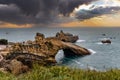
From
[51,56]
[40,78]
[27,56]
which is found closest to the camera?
[40,78]

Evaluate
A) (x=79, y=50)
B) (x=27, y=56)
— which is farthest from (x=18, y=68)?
(x=79, y=50)

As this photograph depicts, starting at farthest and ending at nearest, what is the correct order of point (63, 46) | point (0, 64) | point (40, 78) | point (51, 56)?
point (63, 46)
point (51, 56)
point (0, 64)
point (40, 78)

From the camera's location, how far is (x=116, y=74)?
46.5 feet

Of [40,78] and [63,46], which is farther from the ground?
[40,78]

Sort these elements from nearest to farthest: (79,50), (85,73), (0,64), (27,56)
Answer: (85,73), (0,64), (27,56), (79,50)

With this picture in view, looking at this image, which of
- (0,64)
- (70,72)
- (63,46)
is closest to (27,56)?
(0,64)

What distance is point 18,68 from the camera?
141 ft

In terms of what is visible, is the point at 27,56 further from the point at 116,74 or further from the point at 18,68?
the point at 116,74

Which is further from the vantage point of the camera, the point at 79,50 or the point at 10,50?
the point at 79,50

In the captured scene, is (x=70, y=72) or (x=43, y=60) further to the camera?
(x=43, y=60)

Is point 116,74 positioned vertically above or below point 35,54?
above

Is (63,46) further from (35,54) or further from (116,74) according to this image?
(116,74)

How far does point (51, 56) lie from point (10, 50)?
9793 millimetres

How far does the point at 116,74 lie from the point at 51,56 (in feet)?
156
